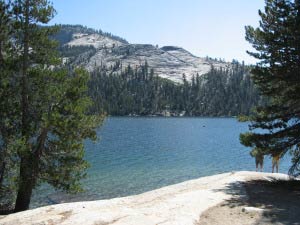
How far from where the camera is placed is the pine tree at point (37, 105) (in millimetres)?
21219

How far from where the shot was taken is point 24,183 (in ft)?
69.4

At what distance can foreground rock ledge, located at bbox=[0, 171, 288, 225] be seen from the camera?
14.1 metres

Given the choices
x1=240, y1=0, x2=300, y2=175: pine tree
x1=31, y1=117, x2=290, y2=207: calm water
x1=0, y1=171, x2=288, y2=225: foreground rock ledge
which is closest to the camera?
x1=0, y1=171, x2=288, y2=225: foreground rock ledge

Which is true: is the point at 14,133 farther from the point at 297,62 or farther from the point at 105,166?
the point at 105,166

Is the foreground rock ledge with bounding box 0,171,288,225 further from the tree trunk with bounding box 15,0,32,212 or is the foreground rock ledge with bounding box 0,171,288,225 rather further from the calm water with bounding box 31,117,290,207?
the calm water with bounding box 31,117,290,207

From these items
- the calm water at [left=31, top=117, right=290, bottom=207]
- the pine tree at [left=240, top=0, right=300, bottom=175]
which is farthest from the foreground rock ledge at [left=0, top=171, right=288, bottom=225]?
the calm water at [left=31, top=117, right=290, bottom=207]

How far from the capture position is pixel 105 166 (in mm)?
49750

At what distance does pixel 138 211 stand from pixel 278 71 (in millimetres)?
10931

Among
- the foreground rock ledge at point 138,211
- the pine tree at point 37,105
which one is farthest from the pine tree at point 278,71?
the pine tree at point 37,105

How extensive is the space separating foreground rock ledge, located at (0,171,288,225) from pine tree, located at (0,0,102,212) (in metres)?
4.66

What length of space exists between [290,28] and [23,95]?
1531cm

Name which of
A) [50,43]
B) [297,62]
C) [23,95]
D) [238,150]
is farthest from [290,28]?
[238,150]

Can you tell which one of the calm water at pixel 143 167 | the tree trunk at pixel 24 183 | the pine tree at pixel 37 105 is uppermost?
the pine tree at pixel 37 105

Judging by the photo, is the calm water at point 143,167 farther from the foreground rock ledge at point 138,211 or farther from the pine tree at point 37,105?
the foreground rock ledge at point 138,211
